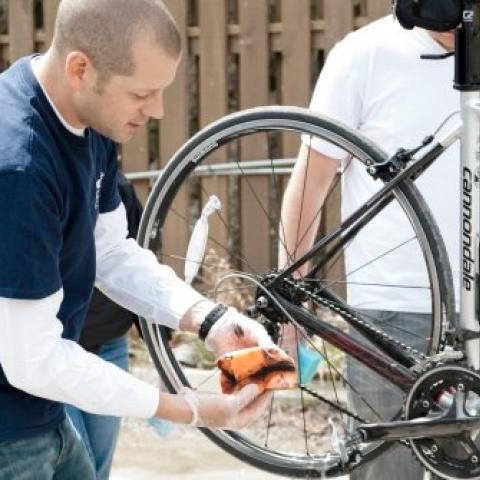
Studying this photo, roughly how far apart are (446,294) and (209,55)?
3285 millimetres

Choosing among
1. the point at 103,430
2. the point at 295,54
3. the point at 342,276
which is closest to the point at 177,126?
the point at 295,54

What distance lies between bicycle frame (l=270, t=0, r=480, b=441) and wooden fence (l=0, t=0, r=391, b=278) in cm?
282

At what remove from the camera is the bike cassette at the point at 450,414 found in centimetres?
322

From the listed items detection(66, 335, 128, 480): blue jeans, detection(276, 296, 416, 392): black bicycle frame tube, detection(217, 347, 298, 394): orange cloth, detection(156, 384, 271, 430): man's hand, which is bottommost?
detection(66, 335, 128, 480): blue jeans

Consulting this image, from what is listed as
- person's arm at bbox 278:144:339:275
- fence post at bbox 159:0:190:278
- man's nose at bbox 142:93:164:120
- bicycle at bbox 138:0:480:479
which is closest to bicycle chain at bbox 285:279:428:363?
bicycle at bbox 138:0:480:479

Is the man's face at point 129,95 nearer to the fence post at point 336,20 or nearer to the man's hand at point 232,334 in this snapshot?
the man's hand at point 232,334

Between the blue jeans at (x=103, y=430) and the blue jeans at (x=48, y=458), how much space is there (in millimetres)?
1082

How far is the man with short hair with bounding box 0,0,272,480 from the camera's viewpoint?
2.58m

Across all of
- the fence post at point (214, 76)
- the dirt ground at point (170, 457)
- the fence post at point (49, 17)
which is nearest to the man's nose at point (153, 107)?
the dirt ground at point (170, 457)

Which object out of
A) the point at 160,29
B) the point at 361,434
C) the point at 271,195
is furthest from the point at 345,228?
the point at 271,195

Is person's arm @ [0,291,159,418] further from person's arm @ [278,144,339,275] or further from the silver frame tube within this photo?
person's arm @ [278,144,339,275]

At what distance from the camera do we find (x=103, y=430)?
13.8ft

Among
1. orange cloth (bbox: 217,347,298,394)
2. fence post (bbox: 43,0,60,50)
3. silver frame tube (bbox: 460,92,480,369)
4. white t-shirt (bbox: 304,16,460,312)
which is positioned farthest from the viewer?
fence post (bbox: 43,0,60,50)

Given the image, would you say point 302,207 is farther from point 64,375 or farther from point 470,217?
point 64,375
